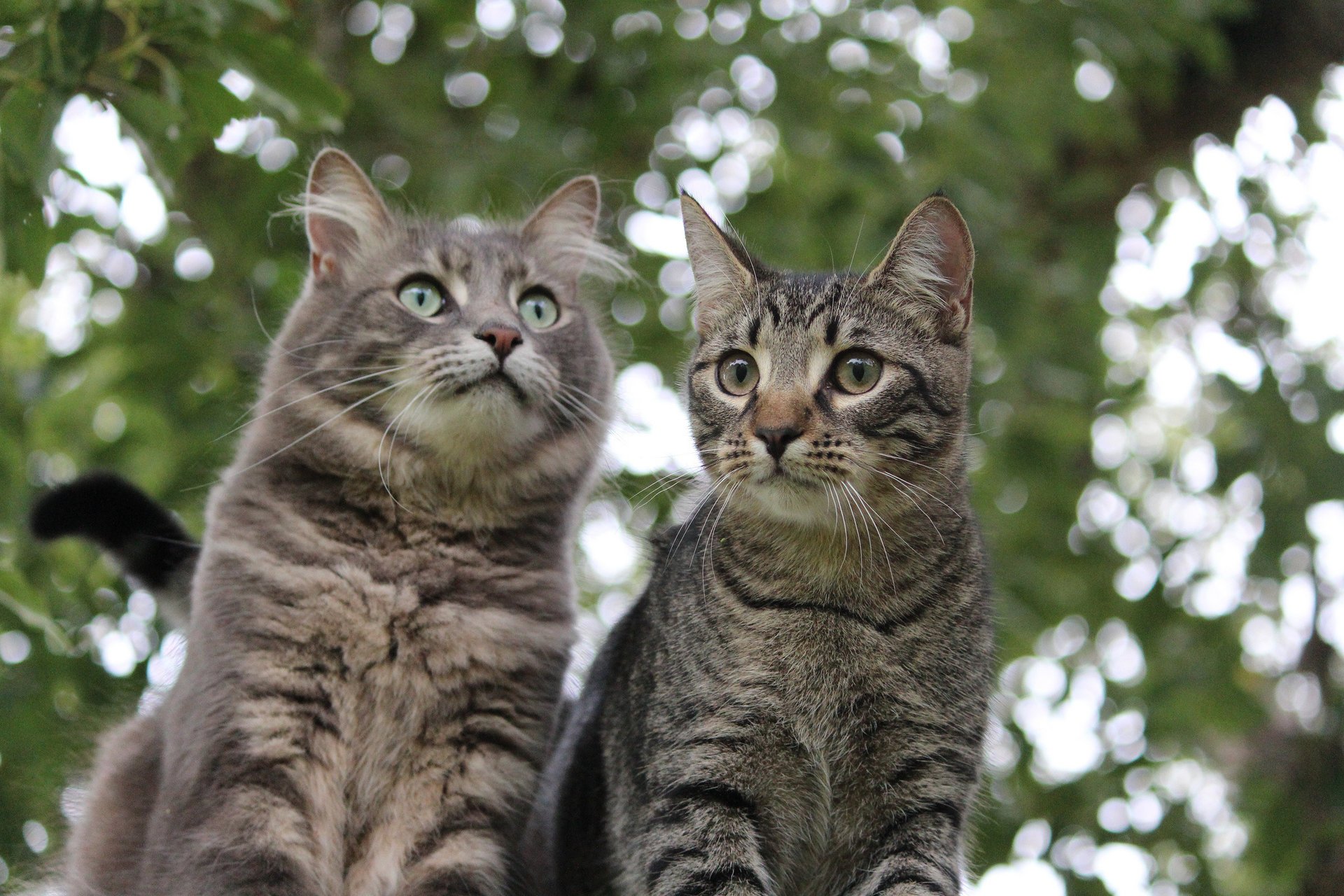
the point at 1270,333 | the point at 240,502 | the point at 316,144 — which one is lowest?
the point at 1270,333

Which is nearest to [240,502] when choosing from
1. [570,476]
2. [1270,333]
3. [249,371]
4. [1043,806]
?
[570,476]

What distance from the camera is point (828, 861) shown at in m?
2.69

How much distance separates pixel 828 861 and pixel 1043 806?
2.76m

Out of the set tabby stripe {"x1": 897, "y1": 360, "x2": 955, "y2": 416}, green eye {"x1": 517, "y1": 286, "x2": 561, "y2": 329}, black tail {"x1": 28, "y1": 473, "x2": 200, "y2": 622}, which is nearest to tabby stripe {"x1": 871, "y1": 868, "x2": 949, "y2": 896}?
tabby stripe {"x1": 897, "y1": 360, "x2": 955, "y2": 416}

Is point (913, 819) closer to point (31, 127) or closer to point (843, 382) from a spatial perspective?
point (843, 382)

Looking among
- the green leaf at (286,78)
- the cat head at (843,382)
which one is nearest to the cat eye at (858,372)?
the cat head at (843,382)

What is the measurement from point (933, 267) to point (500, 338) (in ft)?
3.60

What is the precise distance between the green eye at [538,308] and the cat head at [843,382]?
60cm

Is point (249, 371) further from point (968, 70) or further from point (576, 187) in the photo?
point (968, 70)

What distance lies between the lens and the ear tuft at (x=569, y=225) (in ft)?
12.6

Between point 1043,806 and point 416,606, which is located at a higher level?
point 416,606

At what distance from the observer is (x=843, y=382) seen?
2.81m

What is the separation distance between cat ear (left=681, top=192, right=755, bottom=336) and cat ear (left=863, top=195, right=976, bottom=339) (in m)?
0.35

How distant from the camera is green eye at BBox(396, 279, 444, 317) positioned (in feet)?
11.1
